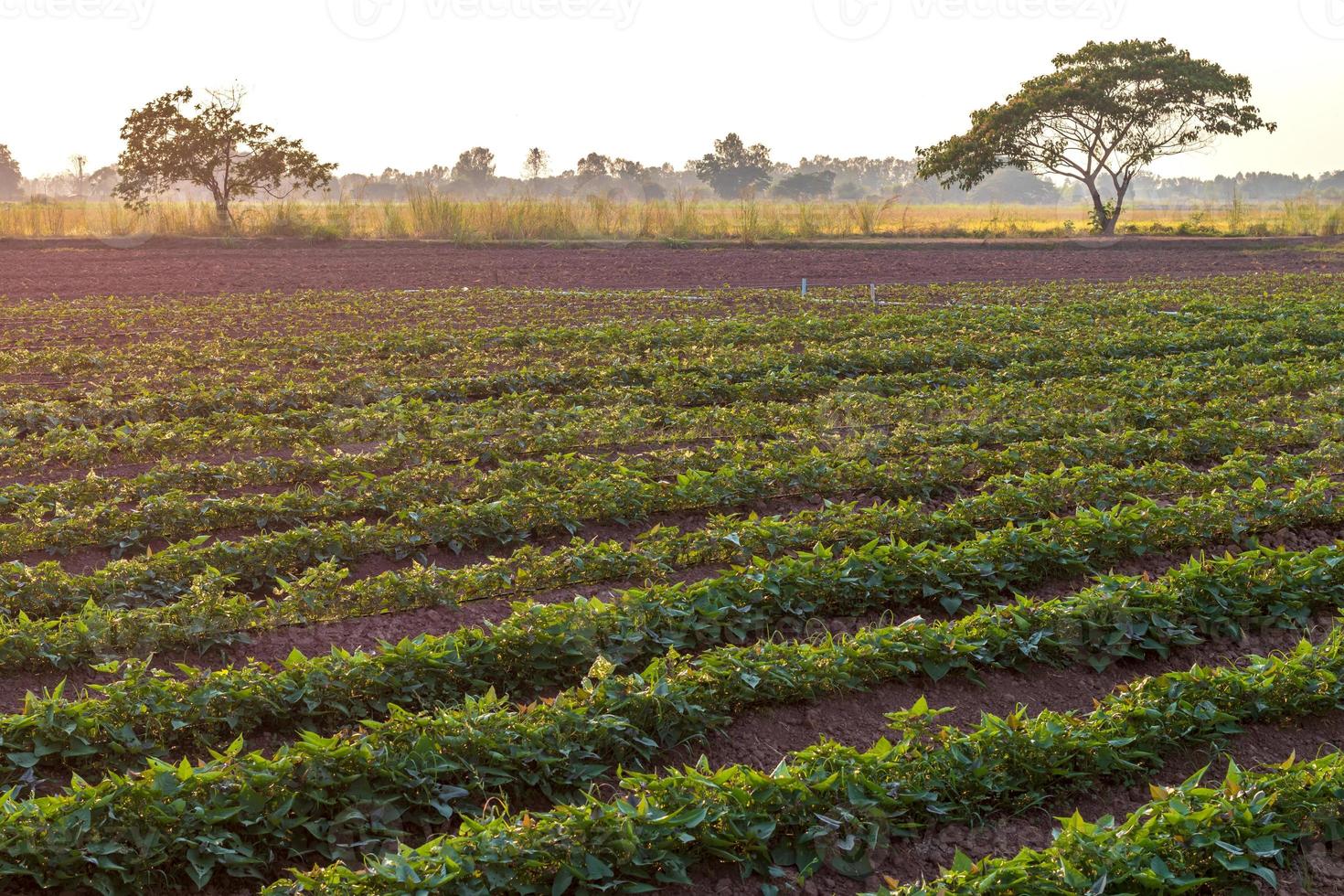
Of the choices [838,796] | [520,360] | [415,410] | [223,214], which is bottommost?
[838,796]

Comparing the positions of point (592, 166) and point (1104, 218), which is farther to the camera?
point (592, 166)

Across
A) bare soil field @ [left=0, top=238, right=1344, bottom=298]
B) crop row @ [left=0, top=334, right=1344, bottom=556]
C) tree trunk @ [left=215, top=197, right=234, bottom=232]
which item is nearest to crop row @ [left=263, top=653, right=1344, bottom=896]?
crop row @ [left=0, top=334, right=1344, bottom=556]

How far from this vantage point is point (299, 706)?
436cm

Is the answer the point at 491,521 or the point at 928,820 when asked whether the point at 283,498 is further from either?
the point at 928,820

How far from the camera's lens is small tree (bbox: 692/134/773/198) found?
78812 mm

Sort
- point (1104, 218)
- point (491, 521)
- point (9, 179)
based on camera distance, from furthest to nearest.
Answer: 1. point (9, 179)
2. point (1104, 218)
3. point (491, 521)

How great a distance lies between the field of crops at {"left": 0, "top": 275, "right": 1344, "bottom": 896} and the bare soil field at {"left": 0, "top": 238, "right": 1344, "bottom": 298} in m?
10.9

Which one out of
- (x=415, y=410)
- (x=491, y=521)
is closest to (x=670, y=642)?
(x=491, y=521)

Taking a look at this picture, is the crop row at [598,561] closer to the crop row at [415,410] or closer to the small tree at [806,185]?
the crop row at [415,410]

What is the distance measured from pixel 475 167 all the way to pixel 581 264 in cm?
6200

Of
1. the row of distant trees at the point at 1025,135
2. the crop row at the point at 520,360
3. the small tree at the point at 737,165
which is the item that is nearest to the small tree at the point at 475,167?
the small tree at the point at 737,165

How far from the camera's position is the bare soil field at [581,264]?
806 inches

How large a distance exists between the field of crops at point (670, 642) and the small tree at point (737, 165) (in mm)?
70769

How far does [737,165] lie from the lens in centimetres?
7944
